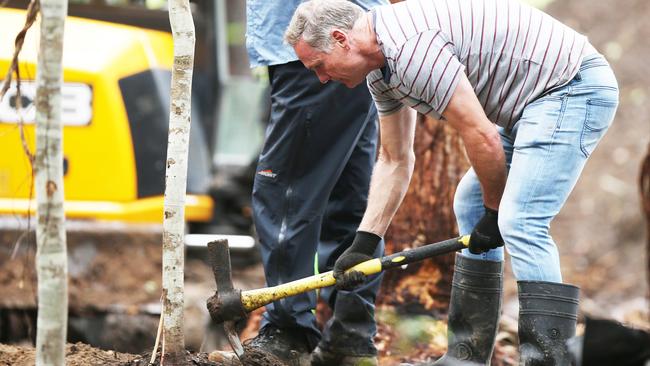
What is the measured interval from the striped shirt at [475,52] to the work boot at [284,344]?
3.90ft

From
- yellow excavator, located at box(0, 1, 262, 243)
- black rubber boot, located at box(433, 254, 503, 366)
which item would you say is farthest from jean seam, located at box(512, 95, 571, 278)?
yellow excavator, located at box(0, 1, 262, 243)

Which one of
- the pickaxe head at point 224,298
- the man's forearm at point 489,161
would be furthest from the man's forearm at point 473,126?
the pickaxe head at point 224,298

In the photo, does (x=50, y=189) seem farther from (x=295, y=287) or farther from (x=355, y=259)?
(x=355, y=259)

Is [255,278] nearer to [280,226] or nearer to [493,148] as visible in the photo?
[280,226]

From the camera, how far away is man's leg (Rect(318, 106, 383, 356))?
4176mm

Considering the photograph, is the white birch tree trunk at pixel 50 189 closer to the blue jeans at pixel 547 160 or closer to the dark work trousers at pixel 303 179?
the dark work trousers at pixel 303 179

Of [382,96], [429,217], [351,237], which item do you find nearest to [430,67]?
[382,96]

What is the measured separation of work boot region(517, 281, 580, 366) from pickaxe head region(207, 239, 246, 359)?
43.1 inches

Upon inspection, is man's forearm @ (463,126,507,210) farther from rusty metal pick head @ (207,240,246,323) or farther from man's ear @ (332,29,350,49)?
rusty metal pick head @ (207,240,246,323)

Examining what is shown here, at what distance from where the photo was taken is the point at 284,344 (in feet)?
13.4

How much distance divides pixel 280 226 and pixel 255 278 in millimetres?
2890

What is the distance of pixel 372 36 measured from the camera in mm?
3367

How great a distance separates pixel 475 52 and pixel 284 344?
1.51m

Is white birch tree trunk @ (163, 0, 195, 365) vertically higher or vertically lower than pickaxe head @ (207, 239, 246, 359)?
higher
